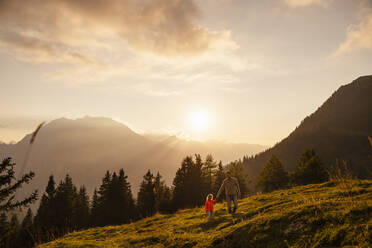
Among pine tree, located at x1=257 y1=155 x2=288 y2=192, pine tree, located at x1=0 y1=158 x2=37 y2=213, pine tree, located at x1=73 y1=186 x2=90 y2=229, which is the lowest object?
pine tree, located at x1=73 y1=186 x2=90 y2=229

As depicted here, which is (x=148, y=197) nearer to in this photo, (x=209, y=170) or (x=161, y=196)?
(x=161, y=196)

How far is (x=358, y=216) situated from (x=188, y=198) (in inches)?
2229

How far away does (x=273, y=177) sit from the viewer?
64.8 meters

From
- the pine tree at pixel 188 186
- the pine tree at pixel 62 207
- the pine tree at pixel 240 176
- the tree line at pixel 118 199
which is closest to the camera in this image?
the pine tree at pixel 62 207

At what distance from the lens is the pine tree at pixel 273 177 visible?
64750 millimetres

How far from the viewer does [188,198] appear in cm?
6147

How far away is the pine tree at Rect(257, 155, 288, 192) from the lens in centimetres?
6475

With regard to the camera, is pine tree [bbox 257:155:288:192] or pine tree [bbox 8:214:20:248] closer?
pine tree [bbox 8:214:20:248]

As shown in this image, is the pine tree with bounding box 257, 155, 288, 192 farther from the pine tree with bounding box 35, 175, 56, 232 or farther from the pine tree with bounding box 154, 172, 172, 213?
the pine tree with bounding box 35, 175, 56, 232

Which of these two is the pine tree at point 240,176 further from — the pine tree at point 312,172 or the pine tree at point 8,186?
the pine tree at point 8,186

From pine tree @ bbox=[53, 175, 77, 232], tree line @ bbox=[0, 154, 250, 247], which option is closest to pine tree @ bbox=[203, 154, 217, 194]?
tree line @ bbox=[0, 154, 250, 247]

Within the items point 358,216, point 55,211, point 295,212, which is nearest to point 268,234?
point 295,212

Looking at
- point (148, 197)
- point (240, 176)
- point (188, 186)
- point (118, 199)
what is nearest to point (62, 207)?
point (118, 199)

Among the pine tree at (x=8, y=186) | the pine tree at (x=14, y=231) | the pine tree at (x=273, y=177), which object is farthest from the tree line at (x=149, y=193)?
the pine tree at (x=8, y=186)
